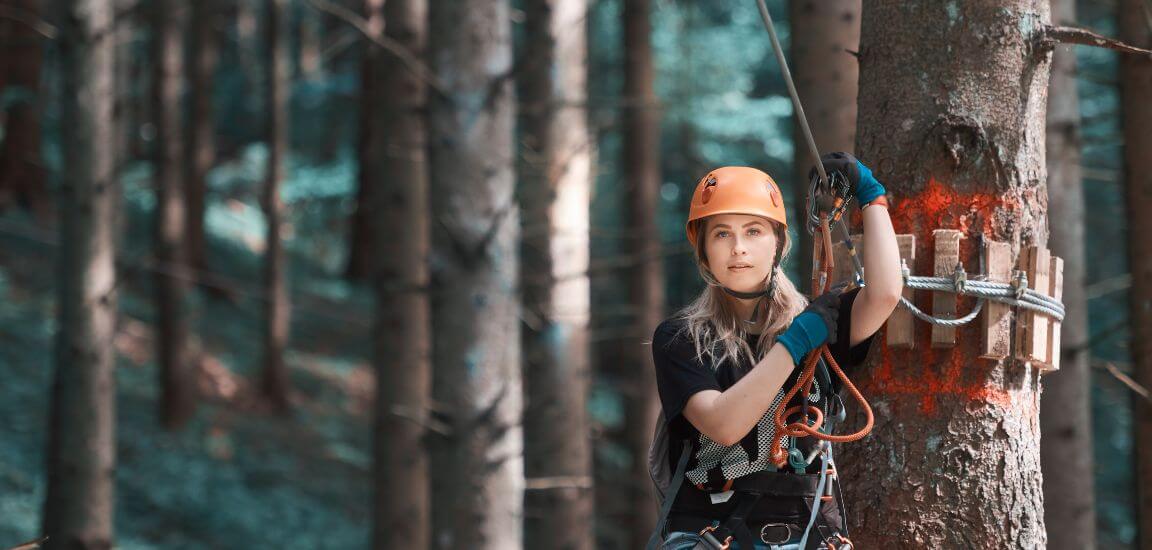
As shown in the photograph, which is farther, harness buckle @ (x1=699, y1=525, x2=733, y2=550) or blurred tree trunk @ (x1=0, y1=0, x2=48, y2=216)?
blurred tree trunk @ (x1=0, y1=0, x2=48, y2=216)

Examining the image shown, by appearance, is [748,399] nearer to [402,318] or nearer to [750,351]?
[750,351]

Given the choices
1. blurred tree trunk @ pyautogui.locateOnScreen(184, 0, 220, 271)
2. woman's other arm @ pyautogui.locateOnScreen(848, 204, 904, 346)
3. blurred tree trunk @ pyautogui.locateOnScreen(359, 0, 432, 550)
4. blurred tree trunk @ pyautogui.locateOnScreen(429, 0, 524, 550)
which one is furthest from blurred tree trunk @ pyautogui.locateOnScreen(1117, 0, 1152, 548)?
blurred tree trunk @ pyautogui.locateOnScreen(184, 0, 220, 271)

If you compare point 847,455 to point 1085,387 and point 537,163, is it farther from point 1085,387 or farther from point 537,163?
point 537,163

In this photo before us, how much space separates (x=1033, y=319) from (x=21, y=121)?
1713cm

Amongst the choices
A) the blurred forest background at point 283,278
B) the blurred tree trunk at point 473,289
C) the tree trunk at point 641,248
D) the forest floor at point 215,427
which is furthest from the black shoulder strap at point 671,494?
the tree trunk at point 641,248

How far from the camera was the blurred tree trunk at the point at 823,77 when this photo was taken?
18.8 feet

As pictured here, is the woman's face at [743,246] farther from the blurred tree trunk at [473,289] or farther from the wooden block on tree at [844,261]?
the blurred tree trunk at [473,289]

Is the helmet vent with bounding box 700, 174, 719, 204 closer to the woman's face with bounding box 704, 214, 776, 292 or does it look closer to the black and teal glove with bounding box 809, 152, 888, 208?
the woman's face with bounding box 704, 214, 776, 292

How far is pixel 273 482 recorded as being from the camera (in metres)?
14.5

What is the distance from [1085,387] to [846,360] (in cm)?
505

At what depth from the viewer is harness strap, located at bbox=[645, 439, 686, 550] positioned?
3154 millimetres

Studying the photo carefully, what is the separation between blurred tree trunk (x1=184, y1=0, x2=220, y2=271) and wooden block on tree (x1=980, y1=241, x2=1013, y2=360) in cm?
1484

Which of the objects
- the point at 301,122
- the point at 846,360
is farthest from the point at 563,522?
the point at 301,122

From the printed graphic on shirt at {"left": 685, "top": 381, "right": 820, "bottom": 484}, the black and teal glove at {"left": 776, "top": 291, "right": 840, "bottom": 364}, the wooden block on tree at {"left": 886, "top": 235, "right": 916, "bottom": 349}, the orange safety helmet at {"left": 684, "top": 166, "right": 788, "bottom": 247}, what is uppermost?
the orange safety helmet at {"left": 684, "top": 166, "right": 788, "bottom": 247}
